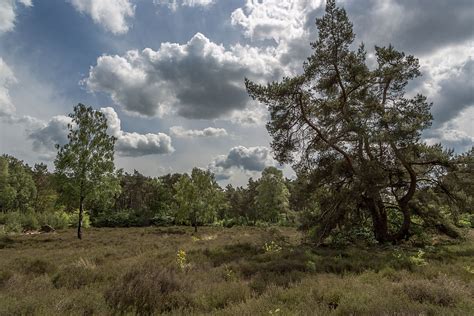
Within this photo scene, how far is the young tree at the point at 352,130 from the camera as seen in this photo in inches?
536

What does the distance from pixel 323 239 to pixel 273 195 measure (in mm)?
34821

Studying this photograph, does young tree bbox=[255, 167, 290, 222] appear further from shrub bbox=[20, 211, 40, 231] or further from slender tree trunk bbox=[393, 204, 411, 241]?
slender tree trunk bbox=[393, 204, 411, 241]

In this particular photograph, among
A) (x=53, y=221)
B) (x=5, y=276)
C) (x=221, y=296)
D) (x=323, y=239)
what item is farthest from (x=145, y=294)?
(x=53, y=221)

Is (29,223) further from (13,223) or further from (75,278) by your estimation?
(75,278)

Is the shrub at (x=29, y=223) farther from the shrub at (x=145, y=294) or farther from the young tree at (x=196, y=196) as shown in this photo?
the shrub at (x=145, y=294)

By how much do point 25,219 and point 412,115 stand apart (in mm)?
43909

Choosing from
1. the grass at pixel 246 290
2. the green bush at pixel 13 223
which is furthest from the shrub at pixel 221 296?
the green bush at pixel 13 223

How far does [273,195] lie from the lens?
162 ft

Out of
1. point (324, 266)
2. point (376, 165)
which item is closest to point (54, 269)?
point (324, 266)

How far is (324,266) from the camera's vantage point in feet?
30.7

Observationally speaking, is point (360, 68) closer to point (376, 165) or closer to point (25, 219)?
point (376, 165)

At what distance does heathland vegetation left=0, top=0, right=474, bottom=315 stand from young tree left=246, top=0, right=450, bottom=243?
62 mm

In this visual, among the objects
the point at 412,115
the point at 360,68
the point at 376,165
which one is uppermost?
the point at 360,68

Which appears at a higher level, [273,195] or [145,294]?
[273,195]
